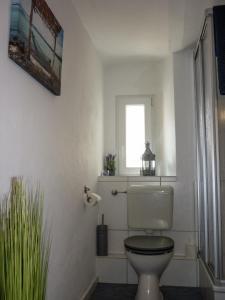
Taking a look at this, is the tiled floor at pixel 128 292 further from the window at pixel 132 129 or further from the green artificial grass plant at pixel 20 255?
the green artificial grass plant at pixel 20 255

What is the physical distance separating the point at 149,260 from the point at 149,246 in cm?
10

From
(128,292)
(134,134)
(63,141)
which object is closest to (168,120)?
(134,134)

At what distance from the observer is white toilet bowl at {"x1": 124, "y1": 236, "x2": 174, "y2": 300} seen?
80.4 inches

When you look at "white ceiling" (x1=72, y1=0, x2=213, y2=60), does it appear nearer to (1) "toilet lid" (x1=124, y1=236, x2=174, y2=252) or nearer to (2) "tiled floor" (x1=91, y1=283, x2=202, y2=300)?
(1) "toilet lid" (x1=124, y1=236, x2=174, y2=252)

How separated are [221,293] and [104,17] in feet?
6.90

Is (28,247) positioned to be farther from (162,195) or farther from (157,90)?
(157,90)

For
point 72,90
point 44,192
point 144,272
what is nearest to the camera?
point 44,192

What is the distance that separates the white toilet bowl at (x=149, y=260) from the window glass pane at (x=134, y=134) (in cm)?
109

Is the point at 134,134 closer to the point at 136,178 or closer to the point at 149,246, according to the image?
the point at 136,178

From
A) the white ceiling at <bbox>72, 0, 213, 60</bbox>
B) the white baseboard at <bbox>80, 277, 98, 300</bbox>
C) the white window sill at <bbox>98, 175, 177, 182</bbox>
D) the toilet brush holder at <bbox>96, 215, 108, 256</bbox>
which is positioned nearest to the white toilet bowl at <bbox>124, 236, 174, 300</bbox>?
the white baseboard at <bbox>80, 277, 98, 300</bbox>

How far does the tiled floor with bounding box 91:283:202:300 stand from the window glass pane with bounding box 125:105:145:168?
1.21m

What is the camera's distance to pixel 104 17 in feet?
7.19

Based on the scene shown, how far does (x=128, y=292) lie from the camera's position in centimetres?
245

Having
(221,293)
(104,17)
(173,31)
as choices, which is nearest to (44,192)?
(221,293)
